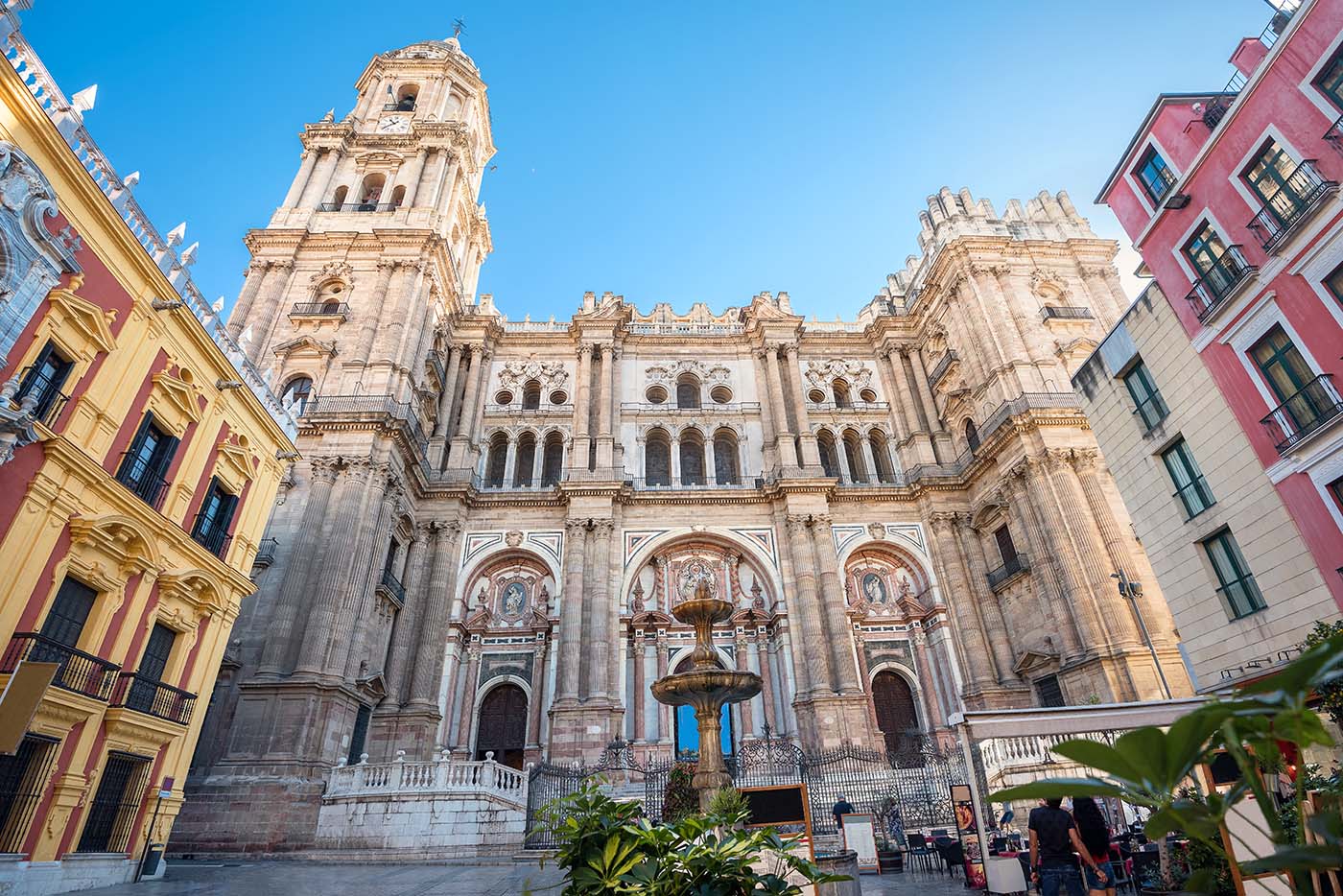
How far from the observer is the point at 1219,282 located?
13297 mm

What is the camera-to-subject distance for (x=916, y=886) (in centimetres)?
1076

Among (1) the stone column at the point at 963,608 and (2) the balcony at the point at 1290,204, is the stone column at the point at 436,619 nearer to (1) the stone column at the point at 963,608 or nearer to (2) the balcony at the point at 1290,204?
(1) the stone column at the point at 963,608

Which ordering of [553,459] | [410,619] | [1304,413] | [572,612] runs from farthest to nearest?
1. [553,459]
2. [572,612]
3. [410,619]
4. [1304,413]

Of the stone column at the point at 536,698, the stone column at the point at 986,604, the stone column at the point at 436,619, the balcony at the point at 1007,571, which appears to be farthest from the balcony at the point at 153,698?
the balcony at the point at 1007,571

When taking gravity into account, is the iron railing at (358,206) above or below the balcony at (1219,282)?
above

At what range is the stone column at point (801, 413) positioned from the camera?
27.5 meters

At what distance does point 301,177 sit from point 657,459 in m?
19.2

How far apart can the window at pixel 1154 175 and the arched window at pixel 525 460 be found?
21498 millimetres

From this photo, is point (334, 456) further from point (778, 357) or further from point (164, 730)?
point (778, 357)

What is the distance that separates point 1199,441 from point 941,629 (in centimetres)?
1265

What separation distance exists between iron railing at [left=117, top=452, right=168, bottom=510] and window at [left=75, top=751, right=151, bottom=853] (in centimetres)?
416

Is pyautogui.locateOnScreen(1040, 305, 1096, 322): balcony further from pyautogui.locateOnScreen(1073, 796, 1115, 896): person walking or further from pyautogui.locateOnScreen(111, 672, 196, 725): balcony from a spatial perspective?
pyautogui.locateOnScreen(111, 672, 196, 725): balcony

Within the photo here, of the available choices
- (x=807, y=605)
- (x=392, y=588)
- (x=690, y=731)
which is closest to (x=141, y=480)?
(x=392, y=588)

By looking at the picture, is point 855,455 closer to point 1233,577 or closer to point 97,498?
point 1233,577
